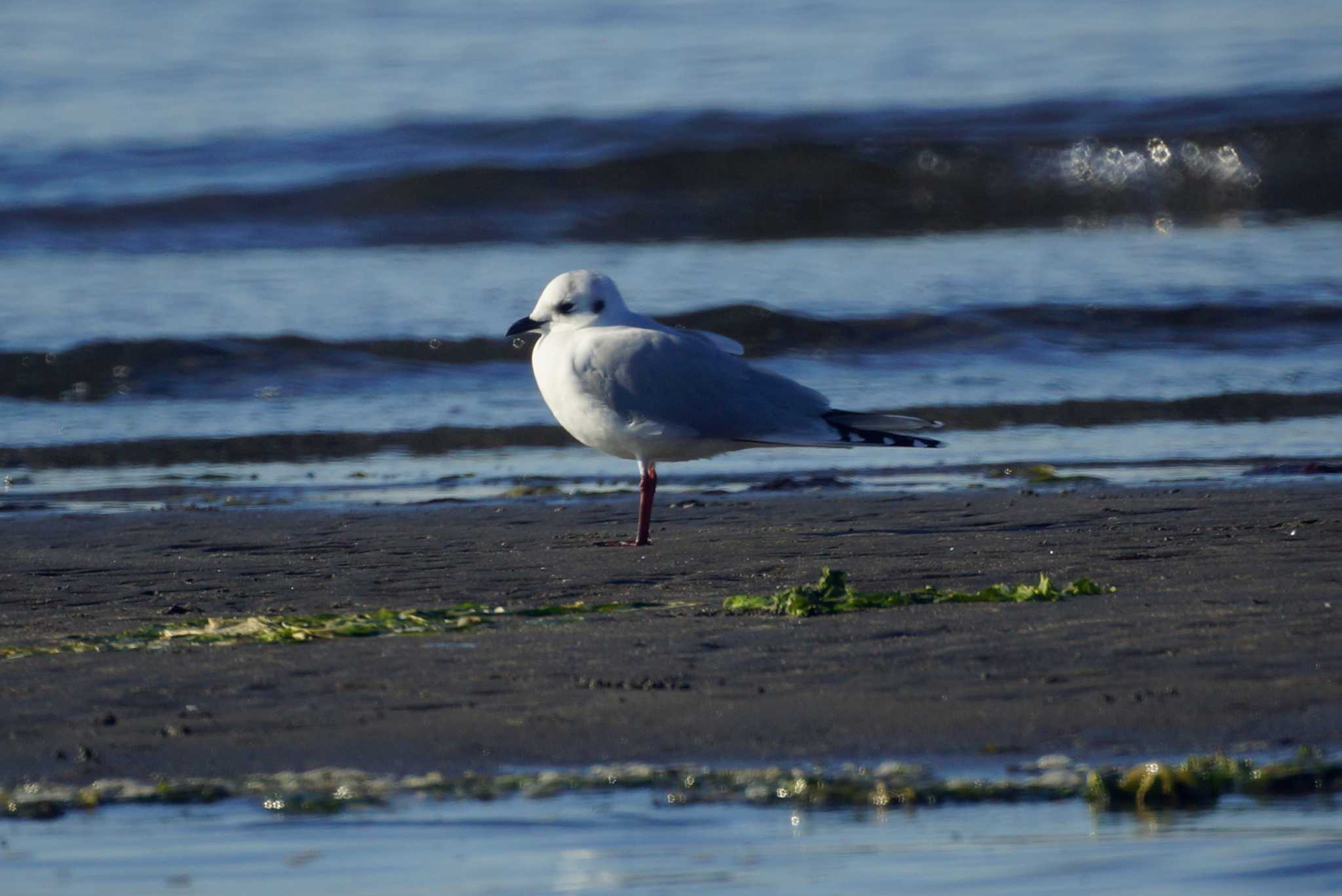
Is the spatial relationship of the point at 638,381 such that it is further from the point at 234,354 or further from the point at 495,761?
the point at 234,354

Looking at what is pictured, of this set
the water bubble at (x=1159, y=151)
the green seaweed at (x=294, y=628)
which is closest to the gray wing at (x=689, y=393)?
the green seaweed at (x=294, y=628)

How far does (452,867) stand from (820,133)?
14.5 m

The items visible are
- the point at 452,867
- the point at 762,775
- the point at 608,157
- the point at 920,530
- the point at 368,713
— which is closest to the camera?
the point at 452,867

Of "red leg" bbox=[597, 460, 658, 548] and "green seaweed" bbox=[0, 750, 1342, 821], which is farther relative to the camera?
"red leg" bbox=[597, 460, 658, 548]

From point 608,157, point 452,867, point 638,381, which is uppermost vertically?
point 608,157

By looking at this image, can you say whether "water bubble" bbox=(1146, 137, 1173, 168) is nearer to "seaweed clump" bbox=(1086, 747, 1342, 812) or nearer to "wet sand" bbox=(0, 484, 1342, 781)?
"wet sand" bbox=(0, 484, 1342, 781)

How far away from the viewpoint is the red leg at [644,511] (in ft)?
17.5

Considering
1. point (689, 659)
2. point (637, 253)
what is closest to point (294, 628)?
point (689, 659)

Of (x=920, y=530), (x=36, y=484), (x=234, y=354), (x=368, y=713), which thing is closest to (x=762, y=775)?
(x=368, y=713)

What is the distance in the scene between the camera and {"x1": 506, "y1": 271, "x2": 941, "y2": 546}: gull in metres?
5.68

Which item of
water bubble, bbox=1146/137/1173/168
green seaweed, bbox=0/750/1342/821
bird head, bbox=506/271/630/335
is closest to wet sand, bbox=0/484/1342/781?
green seaweed, bbox=0/750/1342/821

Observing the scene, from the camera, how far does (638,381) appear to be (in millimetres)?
5684

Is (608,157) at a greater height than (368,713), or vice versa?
(608,157)

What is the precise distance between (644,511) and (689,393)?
42cm
